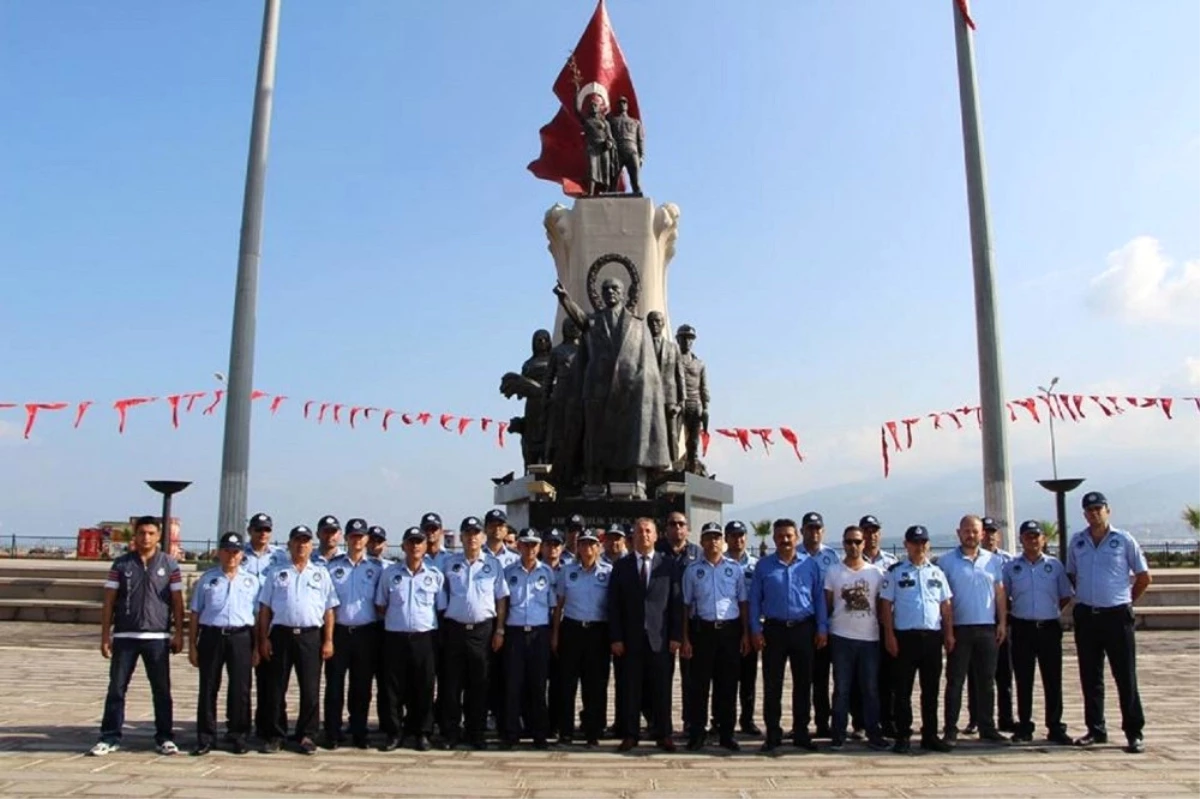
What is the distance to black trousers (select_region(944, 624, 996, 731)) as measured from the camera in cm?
632

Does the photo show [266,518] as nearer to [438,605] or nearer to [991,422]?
[438,605]

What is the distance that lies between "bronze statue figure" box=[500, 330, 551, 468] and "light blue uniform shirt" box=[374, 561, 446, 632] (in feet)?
25.9

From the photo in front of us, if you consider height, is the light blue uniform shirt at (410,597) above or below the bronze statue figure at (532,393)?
below

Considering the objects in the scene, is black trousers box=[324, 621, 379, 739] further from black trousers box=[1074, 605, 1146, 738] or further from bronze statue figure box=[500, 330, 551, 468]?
bronze statue figure box=[500, 330, 551, 468]

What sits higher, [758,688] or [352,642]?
[352,642]

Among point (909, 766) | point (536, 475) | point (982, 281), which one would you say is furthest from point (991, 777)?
point (982, 281)

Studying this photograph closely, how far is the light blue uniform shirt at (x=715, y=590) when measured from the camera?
6277mm

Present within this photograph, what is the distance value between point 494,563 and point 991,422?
29.9 ft

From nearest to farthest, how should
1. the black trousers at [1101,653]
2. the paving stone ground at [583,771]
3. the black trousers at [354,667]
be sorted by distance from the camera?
the paving stone ground at [583,771] < the black trousers at [1101,653] < the black trousers at [354,667]

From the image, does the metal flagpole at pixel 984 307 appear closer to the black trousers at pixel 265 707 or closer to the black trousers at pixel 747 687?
the black trousers at pixel 747 687

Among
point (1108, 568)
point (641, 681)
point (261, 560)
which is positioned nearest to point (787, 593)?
point (641, 681)

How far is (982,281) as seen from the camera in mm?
13922

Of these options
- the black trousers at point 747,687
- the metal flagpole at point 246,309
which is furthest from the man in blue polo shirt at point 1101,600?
the metal flagpole at point 246,309

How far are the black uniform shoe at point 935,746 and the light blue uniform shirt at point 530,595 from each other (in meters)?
2.48
